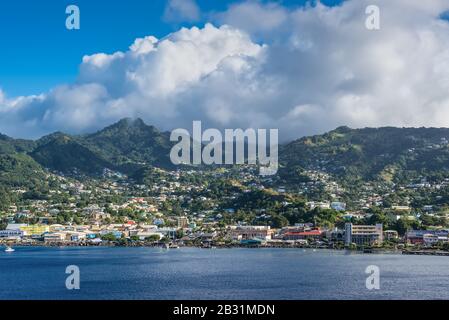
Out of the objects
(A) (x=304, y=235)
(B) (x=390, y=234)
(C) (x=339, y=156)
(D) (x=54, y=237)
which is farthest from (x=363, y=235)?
(C) (x=339, y=156)

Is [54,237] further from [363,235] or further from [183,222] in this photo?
[363,235]

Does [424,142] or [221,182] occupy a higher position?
[424,142]

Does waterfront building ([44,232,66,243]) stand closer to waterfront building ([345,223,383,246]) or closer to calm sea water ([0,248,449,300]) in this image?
waterfront building ([345,223,383,246])

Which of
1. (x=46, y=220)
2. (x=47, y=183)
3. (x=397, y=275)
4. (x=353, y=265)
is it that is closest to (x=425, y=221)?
(x=353, y=265)
